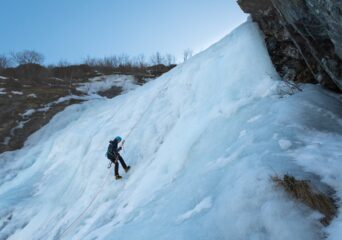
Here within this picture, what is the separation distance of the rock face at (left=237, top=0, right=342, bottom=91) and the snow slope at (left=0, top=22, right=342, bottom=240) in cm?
52

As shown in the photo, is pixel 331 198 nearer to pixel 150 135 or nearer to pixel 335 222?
pixel 335 222

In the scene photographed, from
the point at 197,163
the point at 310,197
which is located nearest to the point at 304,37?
the point at 197,163

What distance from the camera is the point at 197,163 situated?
379 inches

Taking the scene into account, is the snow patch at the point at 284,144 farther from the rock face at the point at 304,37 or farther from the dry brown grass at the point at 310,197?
the rock face at the point at 304,37

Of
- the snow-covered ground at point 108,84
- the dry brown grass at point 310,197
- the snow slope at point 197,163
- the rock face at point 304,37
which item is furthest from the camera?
the snow-covered ground at point 108,84

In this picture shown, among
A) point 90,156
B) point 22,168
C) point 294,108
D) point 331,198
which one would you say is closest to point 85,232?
point 90,156

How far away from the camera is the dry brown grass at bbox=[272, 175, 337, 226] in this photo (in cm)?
539

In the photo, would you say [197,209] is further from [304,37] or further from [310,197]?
[304,37]

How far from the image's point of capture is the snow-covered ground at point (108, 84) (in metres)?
34.0

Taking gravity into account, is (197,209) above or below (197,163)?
below

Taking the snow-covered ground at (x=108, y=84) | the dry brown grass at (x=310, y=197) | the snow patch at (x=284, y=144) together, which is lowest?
the dry brown grass at (x=310, y=197)

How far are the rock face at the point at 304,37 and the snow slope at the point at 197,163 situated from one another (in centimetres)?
52

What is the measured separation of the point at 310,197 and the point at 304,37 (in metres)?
5.57

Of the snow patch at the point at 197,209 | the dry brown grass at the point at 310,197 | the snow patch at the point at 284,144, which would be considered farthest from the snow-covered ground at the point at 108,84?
the dry brown grass at the point at 310,197
